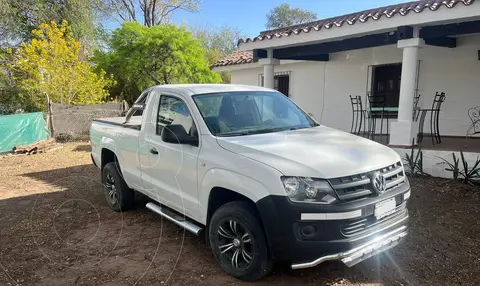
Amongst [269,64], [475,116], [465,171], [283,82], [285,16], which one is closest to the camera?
[465,171]

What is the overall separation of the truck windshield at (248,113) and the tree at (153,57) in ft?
40.1

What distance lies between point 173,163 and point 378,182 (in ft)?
6.96

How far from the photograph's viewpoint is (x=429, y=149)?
270 inches

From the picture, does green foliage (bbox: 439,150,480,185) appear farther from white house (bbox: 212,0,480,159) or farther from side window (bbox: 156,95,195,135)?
side window (bbox: 156,95,195,135)

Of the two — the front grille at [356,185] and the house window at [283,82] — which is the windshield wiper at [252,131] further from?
the house window at [283,82]

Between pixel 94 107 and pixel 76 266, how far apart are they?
35.5ft

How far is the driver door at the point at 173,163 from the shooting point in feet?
12.0

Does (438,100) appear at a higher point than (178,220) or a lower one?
higher

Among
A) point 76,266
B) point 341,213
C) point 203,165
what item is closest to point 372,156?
Answer: point 341,213

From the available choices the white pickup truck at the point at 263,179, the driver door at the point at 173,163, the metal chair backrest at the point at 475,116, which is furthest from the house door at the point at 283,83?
the driver door at the point at 173,163

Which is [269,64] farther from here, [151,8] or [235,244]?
[151,8]

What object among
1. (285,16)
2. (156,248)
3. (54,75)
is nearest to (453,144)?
(156,248)

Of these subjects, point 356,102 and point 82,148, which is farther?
point 82,148

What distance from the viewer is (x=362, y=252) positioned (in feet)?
9.34
